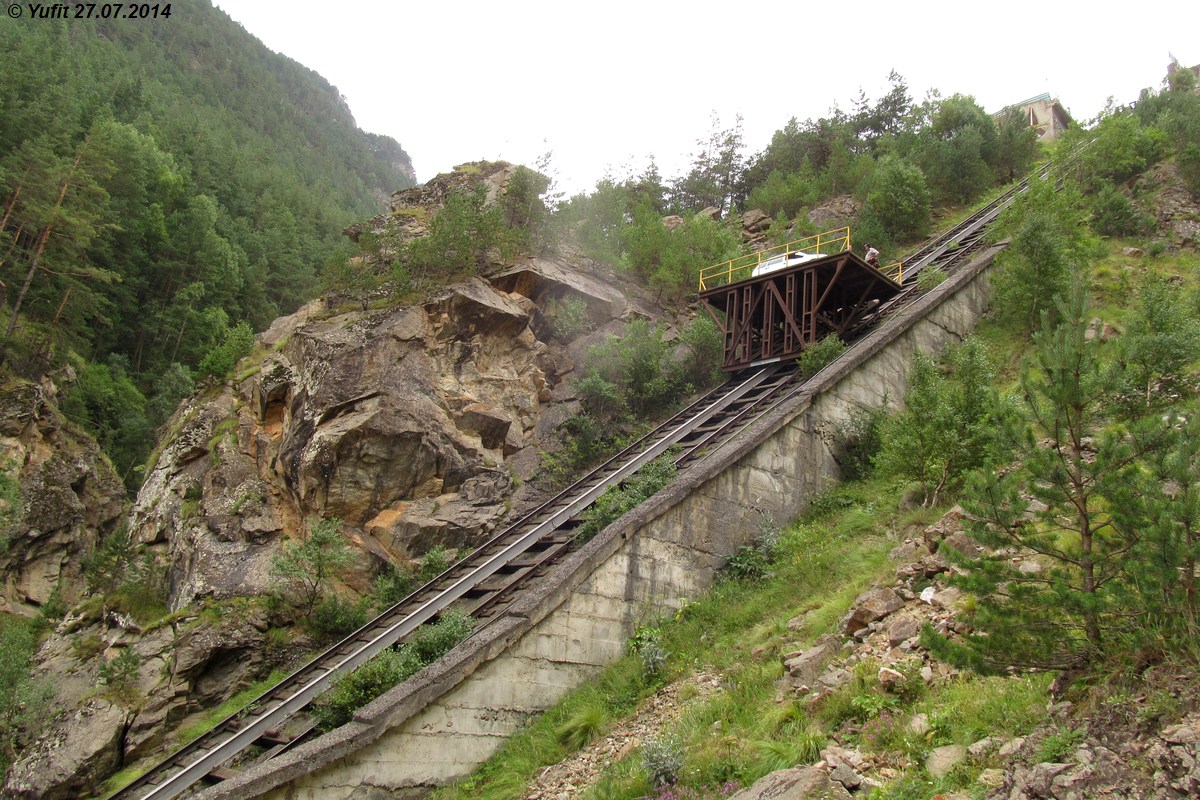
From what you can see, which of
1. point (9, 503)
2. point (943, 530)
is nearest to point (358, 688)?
point (943, 530)

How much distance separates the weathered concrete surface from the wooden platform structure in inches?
95.4

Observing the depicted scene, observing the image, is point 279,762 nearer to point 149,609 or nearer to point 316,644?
point 316,644

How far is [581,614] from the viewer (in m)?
10.2

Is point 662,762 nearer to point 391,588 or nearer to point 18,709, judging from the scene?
point 391,588

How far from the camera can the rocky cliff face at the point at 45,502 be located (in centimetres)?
2061

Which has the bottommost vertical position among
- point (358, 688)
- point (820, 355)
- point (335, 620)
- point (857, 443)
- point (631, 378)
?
point (335, 620)

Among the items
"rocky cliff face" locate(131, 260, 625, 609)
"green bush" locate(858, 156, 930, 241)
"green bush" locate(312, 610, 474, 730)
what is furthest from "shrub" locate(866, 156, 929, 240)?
"green bush" locate(312, 610, 474, 730)

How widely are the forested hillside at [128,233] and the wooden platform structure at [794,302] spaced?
488 inches

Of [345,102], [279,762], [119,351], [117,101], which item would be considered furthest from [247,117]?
[279,762]

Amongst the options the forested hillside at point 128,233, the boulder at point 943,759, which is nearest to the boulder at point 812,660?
the boulder at point 943,759

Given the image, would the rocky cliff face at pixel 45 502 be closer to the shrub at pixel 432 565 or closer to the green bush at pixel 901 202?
the shrub at pixel 432 565

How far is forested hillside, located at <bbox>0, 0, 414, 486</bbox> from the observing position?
25.4 meters

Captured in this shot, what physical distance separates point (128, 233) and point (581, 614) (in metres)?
33.3

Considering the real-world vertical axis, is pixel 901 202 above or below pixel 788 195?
below
